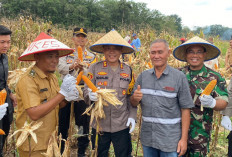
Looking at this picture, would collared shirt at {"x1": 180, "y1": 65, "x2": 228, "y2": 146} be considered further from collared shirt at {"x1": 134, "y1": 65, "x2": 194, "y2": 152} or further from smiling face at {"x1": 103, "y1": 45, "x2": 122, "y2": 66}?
smiling face at {"x1": 103, "y1": 45, "x2": 122, "y2": 66}

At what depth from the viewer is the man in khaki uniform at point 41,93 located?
1.75 metres

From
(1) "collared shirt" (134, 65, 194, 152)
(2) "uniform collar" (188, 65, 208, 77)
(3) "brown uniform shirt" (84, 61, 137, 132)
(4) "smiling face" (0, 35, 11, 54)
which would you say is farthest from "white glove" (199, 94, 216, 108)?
(4) "smiling face" (0, 35, 11, 54)

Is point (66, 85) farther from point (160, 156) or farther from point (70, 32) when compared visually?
point (70, 32)

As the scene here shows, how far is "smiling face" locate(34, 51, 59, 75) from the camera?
1913 mm

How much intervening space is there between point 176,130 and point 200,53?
91cm

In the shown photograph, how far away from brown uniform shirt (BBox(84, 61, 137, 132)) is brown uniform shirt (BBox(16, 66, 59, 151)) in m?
0.46

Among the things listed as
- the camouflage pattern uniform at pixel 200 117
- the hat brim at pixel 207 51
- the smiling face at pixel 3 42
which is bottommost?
the camouflage pattern uniform at pixel 200 117

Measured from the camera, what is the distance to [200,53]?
2.17 meters

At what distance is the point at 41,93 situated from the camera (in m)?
1.91

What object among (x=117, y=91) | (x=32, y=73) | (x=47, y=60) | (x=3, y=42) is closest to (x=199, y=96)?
(x=117, y=91)

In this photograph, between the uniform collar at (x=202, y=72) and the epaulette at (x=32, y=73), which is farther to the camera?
the uniform collar at (x=202, y=72)

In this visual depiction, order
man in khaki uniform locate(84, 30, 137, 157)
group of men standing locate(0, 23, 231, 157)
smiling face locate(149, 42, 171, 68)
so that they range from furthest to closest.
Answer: man in khaki uniform locate(84, 30, 137, 157), smiling face locate(149, 42, 171, 68), group of men standing locate(0, 23, 231, 157)

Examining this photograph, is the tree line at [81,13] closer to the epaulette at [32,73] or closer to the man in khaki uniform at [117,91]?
the man in khaki uniform at [117,91]

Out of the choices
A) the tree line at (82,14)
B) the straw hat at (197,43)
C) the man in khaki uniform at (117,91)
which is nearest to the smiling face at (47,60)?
the man in khaki uniform at (117,91)
